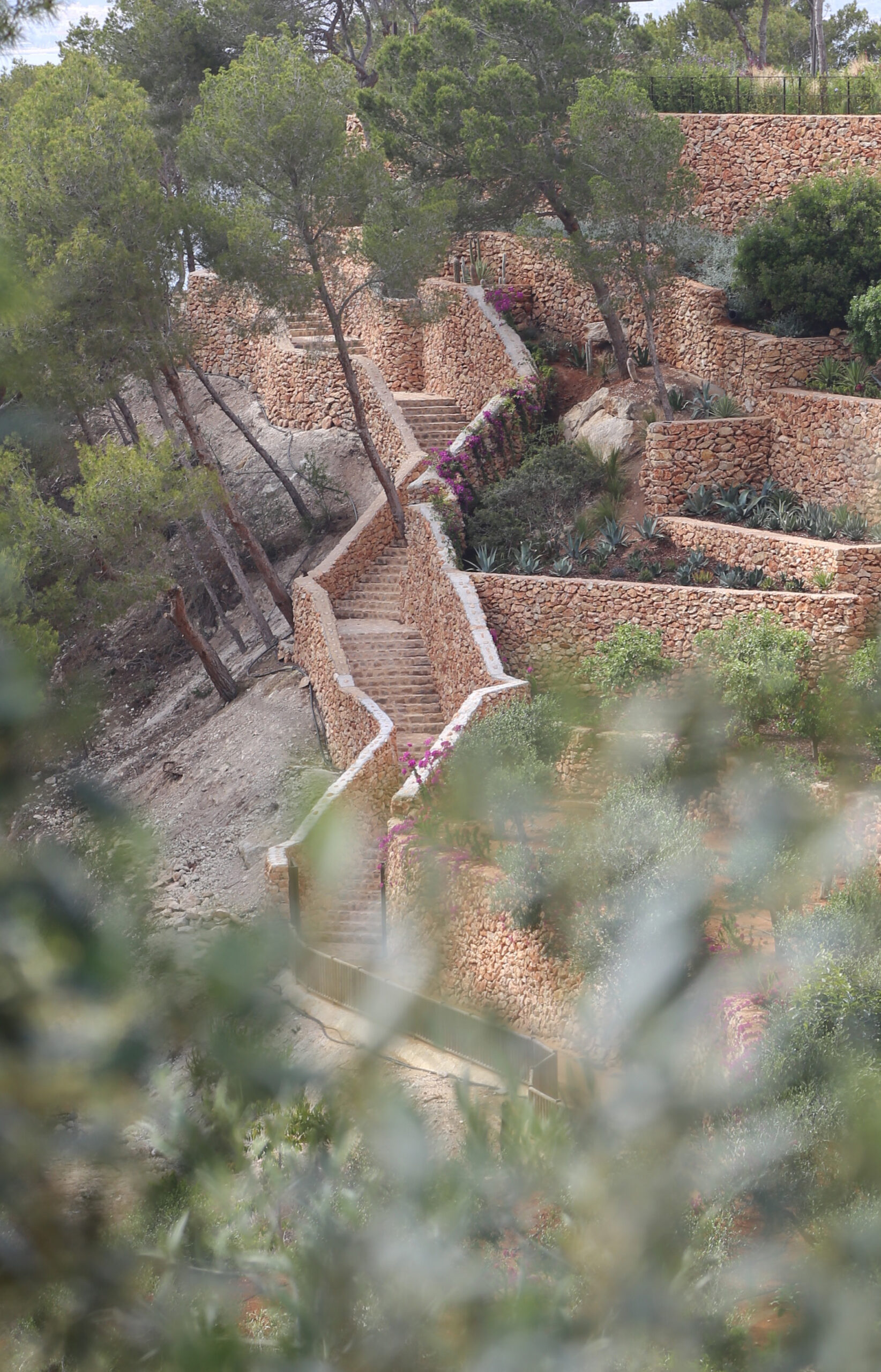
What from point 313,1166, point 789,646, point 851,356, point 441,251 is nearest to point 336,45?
point 441,251

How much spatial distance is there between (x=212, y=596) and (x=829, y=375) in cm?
1149

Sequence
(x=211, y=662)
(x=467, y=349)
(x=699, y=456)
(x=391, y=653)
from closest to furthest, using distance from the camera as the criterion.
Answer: (x=699, y=456) < (x=391, y=653) < (x=211, y=662) < (x=467, y=349)

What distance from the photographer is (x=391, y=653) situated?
19.2 meters

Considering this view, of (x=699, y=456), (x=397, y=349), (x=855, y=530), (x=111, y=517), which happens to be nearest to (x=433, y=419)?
(x=397, y=349)

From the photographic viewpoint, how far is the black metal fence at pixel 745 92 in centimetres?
2203

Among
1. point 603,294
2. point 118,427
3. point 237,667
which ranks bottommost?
point 237,667

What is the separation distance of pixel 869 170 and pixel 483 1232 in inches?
837

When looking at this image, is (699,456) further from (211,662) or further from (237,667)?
(237,667)

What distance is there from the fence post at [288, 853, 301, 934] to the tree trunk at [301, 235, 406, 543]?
18.6m

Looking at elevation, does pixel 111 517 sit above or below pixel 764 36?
below

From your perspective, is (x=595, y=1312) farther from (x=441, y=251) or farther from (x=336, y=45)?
(x=336, y=45)

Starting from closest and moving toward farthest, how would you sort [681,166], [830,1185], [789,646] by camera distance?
[830,1185], [789,646], [681,166]

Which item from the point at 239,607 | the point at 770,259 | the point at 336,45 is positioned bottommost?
the point at 239,607

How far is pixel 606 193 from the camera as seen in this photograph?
18.3m
